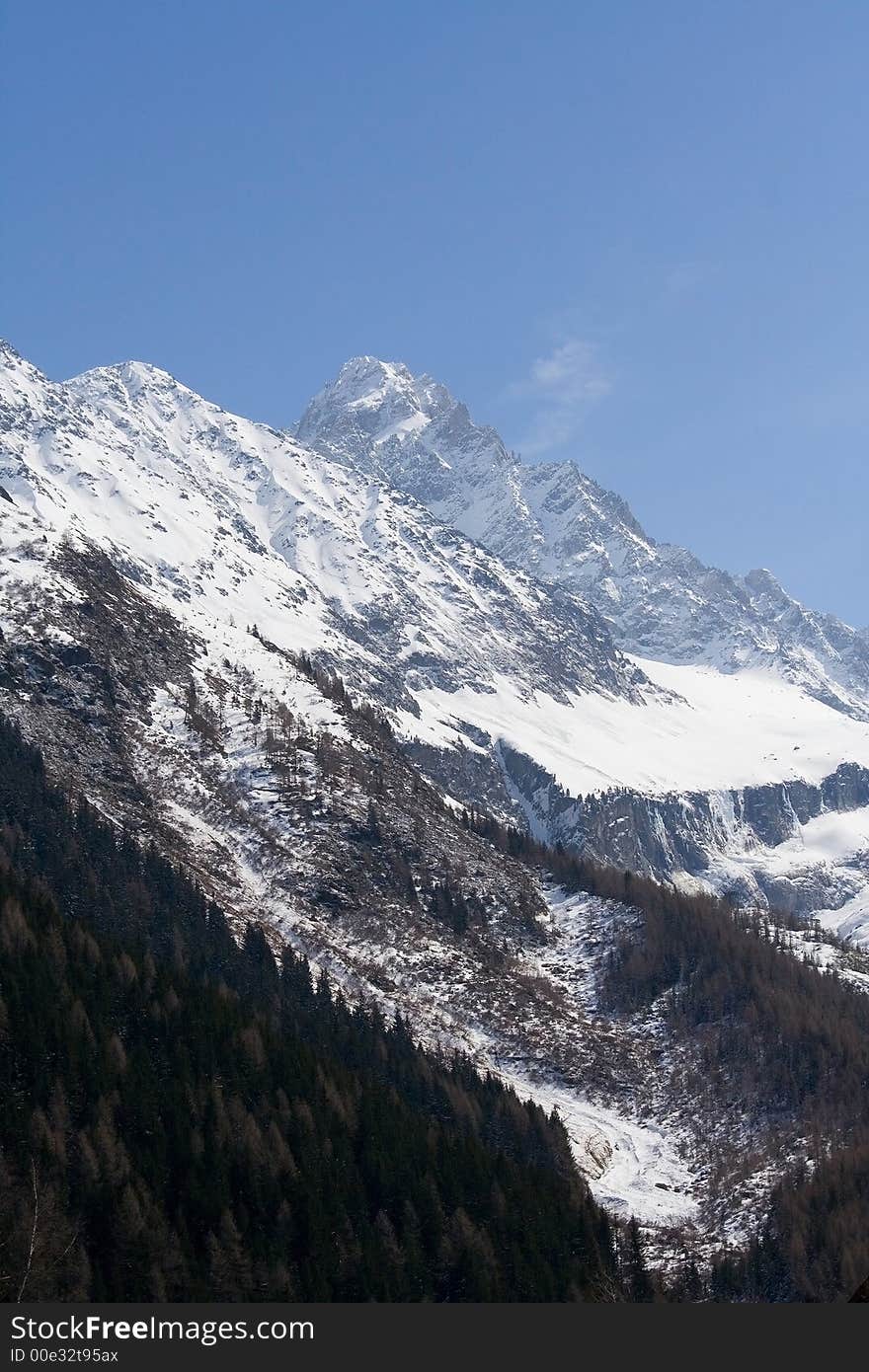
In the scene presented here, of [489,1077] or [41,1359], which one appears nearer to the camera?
[41,1359]

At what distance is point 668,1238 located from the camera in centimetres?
17062

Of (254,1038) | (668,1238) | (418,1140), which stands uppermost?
(254,1038)

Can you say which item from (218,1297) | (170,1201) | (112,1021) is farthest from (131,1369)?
(112,1021)

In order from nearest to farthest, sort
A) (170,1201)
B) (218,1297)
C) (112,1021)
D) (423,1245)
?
1. (218,1297)
2. (170,1201)
3. (423,1245)
4. (112,1021)

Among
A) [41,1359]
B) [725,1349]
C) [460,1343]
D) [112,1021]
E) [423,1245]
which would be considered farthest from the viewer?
[112,1021]

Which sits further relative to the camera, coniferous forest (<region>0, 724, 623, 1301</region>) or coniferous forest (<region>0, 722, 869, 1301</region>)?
coniferous forest (<region>0, 722, 869, 1301</region>)

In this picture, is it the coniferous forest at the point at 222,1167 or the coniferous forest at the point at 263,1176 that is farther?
the coniferous forest at the point at 263,1176

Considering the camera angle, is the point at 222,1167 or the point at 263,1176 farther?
the point at 263,1176

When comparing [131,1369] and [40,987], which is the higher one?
[40,987]

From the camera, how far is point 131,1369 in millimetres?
49250

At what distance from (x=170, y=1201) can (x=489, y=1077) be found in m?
72.1

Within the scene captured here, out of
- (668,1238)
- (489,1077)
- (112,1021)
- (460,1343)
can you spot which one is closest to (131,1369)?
(460,1343)

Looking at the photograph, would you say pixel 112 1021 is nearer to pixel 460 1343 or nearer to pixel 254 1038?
pixel 254 1038

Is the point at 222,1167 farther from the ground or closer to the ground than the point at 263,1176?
farther from the ground
